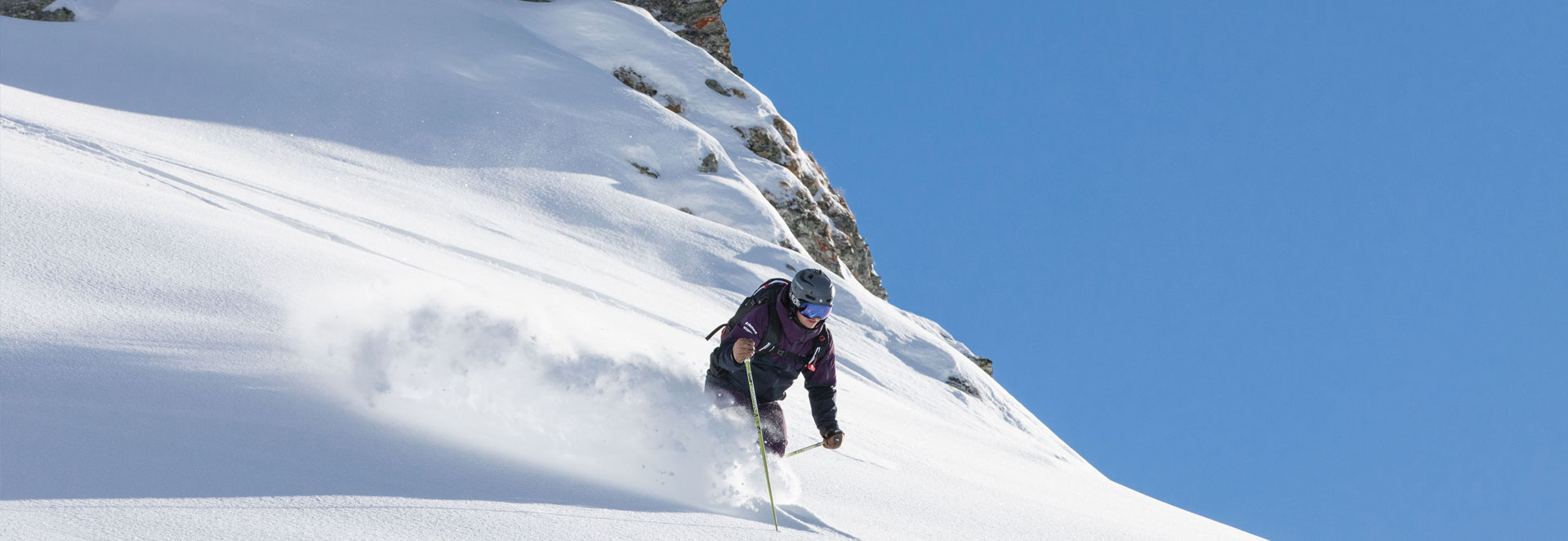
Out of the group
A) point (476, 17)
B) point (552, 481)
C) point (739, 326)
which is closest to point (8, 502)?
point (552, 481)

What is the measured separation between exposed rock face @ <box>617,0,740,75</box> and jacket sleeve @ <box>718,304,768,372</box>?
25793 mm

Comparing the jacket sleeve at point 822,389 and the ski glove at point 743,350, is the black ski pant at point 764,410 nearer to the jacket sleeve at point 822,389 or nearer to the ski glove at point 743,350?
the jacket sleeve at point 822,389

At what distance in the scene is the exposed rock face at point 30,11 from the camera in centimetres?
1944

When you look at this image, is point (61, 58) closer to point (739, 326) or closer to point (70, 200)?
point (70, 200)

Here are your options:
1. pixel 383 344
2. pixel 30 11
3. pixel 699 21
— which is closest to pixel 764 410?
pixel 383 344

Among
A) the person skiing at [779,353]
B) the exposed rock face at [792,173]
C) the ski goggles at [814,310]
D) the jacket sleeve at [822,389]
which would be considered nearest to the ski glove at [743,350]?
the person skiing at [779,353]

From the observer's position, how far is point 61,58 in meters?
18.0

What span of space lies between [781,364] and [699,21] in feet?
88.3

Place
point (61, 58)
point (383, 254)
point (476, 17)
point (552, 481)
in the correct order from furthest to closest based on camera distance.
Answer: point (476, 17), point (61, 58), point (383, 254), point (552, 481)

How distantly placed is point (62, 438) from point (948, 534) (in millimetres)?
4380

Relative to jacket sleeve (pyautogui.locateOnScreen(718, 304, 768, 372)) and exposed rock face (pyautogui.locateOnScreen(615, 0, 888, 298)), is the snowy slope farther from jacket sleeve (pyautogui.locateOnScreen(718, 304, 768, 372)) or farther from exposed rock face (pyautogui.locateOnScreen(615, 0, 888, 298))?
exposed rock face (pyautogui.locateOnScreen(615, 0, 888, 298))

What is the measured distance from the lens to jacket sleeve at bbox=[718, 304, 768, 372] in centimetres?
629

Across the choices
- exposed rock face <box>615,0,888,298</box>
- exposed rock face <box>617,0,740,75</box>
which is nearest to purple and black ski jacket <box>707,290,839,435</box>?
exposed rock face <box>615,0,888,298</box>

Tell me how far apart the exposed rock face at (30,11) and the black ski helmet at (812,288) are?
19766 mm
